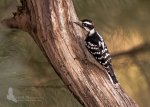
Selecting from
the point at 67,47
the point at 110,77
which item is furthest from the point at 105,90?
the point at 67,47

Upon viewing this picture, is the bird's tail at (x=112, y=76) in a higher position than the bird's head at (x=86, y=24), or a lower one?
lower

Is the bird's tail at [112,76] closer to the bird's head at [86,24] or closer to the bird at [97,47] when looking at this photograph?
the bird at [97,47]

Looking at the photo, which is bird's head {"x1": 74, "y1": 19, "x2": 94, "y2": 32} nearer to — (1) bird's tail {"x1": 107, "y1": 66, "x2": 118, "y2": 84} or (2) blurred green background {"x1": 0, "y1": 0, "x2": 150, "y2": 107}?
(2) blurred green background {"x1": 0, "y1": 0, "x2": 150, "y2": 107}

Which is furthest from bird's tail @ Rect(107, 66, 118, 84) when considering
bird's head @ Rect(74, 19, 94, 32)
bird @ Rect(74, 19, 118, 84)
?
bird's head @ Rect(74, 19, 94, 32)

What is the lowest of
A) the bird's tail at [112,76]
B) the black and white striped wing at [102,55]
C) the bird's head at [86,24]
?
the bird's tail at [112,76]

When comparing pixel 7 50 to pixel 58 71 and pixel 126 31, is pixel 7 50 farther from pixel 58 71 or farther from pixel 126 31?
pixel 126 31

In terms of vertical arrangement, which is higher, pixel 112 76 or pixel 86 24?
pixel 86 24

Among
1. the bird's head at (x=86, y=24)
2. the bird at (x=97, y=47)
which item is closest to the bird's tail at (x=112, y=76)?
the bird at (x=97, y=47)
